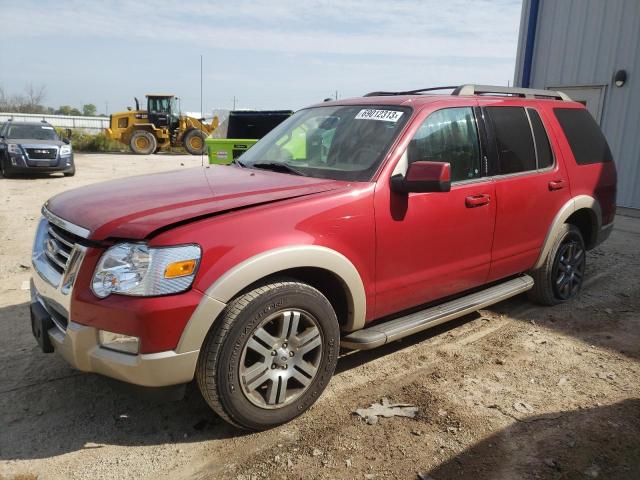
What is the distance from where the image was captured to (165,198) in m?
2.96

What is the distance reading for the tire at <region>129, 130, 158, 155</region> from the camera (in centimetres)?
2543

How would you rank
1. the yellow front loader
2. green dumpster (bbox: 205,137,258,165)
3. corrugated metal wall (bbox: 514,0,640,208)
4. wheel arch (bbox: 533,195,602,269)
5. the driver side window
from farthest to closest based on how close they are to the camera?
the yellow front loader
corrugated metal wall (bbox: 514,0,640,208)
green dumpster (bbox: 205,137,258,165)
wheel arch (bbox: 533,195,602,269)
the driver side window

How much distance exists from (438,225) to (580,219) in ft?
7.69

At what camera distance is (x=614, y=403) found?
10.6 feet

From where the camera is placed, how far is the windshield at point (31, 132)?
14.9 metres

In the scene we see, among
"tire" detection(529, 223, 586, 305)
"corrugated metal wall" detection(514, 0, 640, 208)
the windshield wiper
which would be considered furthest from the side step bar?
"corrugated metal wall" detection(514, 0, 640, 208)

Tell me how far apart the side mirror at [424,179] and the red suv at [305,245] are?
0.01m

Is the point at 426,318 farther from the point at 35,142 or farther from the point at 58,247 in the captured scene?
the point at 35,142

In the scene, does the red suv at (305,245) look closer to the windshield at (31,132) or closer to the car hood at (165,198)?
the car hood at (165,198)

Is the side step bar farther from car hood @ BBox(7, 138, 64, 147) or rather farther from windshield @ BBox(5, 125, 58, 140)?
windshield @ BBox(5, 125, 58, 140)

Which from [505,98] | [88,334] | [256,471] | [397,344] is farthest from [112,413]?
[505,98]

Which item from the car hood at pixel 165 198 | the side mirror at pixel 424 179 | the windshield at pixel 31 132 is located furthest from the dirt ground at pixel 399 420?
the windshield at pixel 31 132

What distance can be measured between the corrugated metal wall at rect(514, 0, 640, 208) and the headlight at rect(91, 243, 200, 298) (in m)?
9.70

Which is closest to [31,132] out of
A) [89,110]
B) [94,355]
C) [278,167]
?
[278,167]
